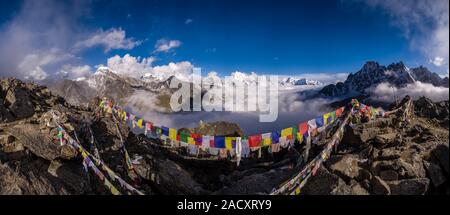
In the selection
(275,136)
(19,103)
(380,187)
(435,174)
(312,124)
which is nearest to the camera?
(380,187)

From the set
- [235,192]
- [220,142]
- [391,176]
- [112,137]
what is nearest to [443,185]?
[391,176]

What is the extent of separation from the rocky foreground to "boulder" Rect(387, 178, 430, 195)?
5 centimetres

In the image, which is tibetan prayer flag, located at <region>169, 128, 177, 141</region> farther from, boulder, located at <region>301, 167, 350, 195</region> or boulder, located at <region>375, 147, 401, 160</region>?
boulder, located at <region>375, 147, 401, 160</region>

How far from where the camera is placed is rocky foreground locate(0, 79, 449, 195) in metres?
18.6

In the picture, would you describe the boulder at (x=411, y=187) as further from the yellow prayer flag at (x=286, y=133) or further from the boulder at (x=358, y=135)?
the yellow prayer flag at (x=286, y=133)

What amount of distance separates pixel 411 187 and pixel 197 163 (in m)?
16.7

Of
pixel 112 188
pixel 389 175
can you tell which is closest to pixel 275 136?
pixel 389 175

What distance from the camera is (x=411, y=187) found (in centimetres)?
1878

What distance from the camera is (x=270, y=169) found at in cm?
2702

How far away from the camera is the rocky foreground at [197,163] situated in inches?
Result: 731

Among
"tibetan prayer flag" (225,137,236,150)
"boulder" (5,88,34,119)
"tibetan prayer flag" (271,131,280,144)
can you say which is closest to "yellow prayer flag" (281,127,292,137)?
"tibetan prayer flag" (271,131,280,144)

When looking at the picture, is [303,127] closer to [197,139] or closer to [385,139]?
[385,139]

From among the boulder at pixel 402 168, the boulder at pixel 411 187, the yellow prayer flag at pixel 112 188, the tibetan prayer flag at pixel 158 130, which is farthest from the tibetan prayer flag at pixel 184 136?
the boulder at pixel 411 187
